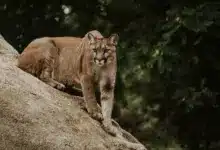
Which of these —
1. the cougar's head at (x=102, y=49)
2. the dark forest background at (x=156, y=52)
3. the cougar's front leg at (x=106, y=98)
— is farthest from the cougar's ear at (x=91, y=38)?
the dark forest background at (x=156, y=52)

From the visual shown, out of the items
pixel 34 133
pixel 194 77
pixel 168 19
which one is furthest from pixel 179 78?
pixel 34 133

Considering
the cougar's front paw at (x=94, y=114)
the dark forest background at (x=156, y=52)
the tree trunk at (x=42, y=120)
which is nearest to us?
the tree trunk at (x=42, y=120)

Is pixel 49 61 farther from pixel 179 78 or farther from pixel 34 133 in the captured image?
pixel 179 78

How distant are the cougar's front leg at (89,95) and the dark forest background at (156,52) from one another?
3895 mm

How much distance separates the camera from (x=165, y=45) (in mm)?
13148

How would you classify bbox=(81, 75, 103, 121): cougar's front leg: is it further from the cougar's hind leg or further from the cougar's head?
the cougar's hind leg

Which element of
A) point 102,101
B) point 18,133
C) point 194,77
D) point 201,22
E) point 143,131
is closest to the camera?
point 18,133

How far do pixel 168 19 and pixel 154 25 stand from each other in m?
0.59

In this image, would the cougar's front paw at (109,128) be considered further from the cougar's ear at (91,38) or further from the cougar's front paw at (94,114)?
the cougar's ear at (91,38)

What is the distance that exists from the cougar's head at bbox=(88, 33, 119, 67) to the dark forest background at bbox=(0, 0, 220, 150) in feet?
12.5

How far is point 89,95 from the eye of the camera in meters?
9.39

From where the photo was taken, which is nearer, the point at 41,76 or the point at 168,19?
the point at 41,76

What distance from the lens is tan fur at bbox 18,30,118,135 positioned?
9.22 m

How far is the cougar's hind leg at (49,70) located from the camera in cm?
973
